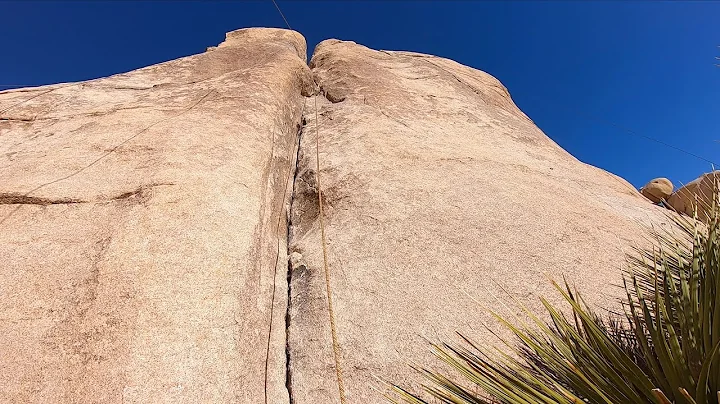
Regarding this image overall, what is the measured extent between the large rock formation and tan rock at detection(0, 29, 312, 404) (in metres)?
0.02

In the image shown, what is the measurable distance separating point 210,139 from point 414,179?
2628 millimetres

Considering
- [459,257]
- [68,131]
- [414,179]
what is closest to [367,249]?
[459,257]

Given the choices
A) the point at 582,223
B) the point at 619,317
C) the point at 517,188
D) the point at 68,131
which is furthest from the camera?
the point at 68,131

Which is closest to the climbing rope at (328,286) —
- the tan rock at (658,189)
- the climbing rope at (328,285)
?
the climbing rope at (328,285)

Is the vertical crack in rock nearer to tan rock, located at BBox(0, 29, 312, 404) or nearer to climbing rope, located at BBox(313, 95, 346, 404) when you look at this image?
tan rock, located at BBox(0, 29, 312, 404)

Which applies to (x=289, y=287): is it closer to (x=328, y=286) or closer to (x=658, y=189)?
(x=328, y=286)

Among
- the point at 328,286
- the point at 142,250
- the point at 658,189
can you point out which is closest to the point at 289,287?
the point at 328,286

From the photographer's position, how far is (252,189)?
488cm

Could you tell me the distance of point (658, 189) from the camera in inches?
508

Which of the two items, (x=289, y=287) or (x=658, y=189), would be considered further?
(x=658, y=189)

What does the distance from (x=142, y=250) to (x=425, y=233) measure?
8.86 feet

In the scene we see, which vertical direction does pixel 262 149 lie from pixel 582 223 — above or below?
above

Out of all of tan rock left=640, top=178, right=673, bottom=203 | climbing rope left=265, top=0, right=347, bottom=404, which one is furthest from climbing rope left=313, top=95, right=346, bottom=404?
tan rock left=640, top=178, right=673, bottom=203

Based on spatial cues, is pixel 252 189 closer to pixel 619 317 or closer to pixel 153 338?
pixel 153 338
